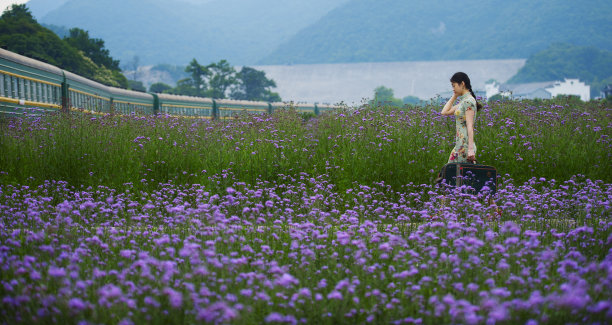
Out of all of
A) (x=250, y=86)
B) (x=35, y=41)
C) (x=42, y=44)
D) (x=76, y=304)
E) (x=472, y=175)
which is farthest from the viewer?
(x=250, y=86)

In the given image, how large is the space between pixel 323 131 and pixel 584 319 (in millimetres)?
6825

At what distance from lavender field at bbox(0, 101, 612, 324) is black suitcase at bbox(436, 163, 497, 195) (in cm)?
22

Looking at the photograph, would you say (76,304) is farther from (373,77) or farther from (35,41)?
(373,77)

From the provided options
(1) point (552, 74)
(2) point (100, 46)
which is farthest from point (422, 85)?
(2) point (100, 46)

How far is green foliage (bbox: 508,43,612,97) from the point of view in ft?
418

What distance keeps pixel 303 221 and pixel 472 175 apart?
89.2 inches

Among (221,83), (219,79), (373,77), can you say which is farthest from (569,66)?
(219,79)

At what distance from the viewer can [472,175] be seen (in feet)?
22.5

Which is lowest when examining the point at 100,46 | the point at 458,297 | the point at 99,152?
the point at 458,297

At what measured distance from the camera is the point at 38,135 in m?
8.96

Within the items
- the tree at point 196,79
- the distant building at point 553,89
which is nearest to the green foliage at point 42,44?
the tree at point 196,79

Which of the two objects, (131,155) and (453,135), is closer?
(131,155)

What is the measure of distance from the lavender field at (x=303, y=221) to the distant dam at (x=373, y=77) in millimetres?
152951

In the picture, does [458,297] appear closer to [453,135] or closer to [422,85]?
[453,135]
